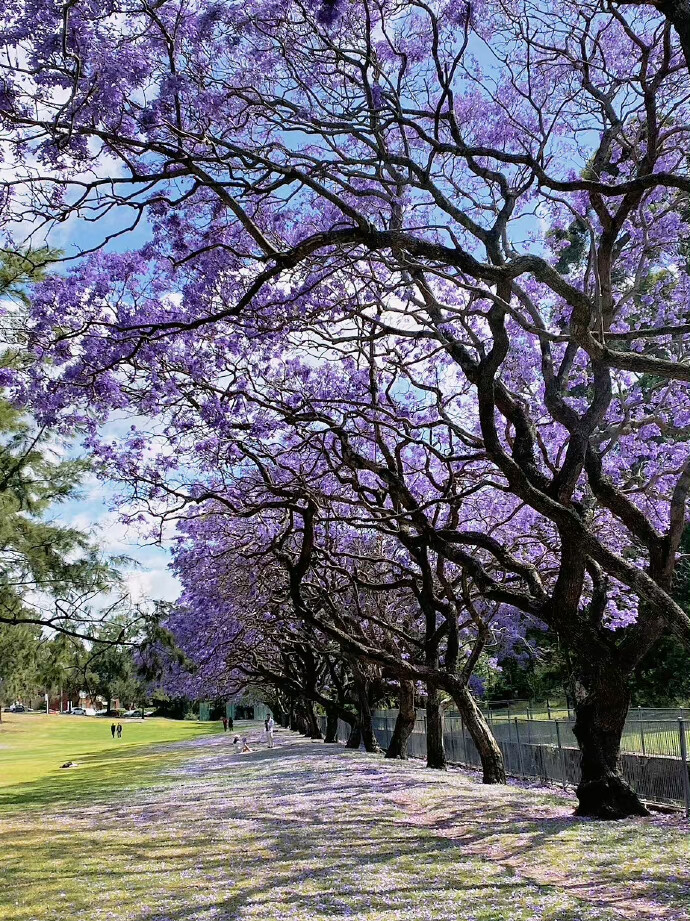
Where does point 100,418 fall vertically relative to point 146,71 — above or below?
below

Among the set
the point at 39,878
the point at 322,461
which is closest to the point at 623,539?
the point at 322,461

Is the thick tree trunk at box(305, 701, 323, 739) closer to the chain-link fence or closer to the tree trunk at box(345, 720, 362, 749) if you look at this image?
the tree trunk at box(345, 720, 362, 749)

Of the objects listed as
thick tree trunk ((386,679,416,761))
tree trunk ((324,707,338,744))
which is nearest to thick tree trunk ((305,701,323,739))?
tree trunk ((324,707,338,744))

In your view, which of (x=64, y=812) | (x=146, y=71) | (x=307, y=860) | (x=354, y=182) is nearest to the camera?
(x=146, y=71)

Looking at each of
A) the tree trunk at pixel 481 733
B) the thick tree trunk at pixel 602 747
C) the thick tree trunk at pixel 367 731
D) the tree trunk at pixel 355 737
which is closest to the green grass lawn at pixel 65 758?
the tree trunk at pixel 355 737

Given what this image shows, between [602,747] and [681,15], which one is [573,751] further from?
[681,15]

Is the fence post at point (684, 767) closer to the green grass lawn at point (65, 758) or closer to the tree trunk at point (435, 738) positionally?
the tree trunk at point (435, 738)

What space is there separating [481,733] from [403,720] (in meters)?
6.74

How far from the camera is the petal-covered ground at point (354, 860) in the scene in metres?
6.45

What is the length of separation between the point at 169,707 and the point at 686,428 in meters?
88.7

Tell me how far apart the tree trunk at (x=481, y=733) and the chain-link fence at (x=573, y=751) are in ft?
3.82

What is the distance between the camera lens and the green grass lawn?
864 inches

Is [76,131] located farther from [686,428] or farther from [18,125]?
[686,428]

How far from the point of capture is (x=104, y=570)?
16.5 meters
